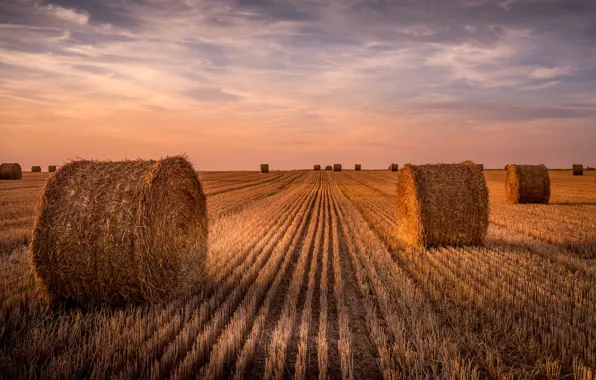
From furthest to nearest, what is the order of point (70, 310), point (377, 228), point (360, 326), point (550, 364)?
point (377, 228)
point (70, 310)
point (360, 326)
point (550, 364)

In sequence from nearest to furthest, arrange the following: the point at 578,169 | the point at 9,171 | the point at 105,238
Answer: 1. the point at 105,238
2. the point at 9,171
3. the point at 578,169

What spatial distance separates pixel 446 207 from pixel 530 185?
1184 centimetres

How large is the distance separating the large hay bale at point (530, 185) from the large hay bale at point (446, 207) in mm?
10526

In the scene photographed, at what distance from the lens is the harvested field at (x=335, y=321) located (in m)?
4.01

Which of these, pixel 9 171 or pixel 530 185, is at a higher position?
pixel 9 171

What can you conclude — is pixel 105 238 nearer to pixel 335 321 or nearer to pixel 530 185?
pixel 335 321

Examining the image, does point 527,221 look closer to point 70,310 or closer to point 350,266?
point 350,266

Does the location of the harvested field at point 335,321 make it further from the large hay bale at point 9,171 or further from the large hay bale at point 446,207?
the large hay bale at point 9,171

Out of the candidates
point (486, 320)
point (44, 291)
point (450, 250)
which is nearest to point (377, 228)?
point (450, 250)

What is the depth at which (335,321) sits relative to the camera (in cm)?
532

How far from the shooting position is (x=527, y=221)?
1381cm

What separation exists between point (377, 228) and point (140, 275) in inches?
334

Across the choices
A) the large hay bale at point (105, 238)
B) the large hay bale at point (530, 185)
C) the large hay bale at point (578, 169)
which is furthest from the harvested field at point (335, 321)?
the large hay bale at point (578, 169)

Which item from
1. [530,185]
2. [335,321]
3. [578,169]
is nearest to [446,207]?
[335,321]
